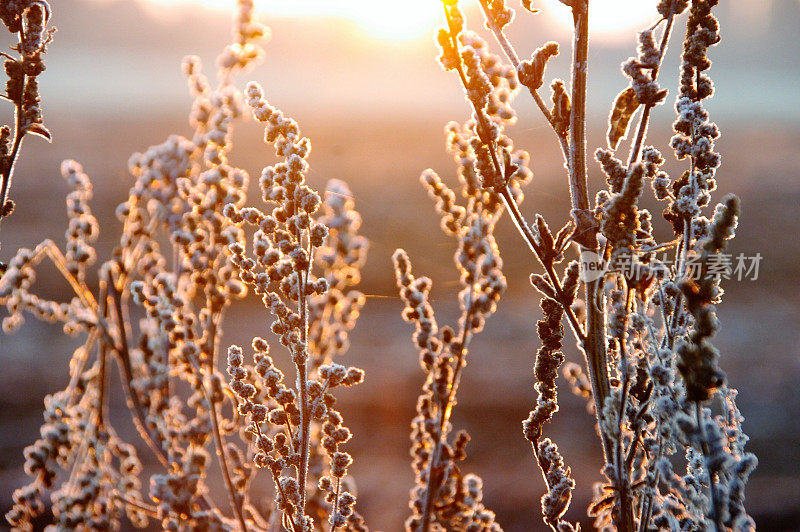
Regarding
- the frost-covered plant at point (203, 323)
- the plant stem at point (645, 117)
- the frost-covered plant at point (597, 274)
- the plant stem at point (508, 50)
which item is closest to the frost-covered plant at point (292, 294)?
the frost-covered plant at point (203, 323)

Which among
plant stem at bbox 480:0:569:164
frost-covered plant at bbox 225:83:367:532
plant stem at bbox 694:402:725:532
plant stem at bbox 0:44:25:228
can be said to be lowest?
plant stem at bbox 694:402:725:532

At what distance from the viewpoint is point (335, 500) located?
3.13 feet

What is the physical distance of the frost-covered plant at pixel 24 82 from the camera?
3.03 feet

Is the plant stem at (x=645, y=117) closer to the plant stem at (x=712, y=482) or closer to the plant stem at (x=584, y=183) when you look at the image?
the plant stem at (x=584, y=183)

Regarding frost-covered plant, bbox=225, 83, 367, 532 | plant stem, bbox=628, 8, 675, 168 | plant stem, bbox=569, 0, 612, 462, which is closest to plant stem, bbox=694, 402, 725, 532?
plant stem, bbox=569, 0, 612, 462

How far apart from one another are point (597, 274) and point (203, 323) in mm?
698

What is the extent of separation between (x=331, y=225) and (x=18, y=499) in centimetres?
74

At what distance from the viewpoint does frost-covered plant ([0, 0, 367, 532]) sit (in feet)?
3.07

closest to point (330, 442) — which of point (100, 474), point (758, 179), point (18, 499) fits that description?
point (100, 474)

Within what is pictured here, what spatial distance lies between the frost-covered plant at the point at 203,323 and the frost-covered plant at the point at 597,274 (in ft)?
0.47

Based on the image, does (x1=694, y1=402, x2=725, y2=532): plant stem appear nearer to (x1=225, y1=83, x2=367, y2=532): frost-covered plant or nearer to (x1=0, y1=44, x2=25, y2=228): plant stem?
(x1=225, y1=83, x2=367, y2=532): frost-covered plant

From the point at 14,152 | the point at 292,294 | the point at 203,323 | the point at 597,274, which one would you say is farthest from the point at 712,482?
the point at 14,152

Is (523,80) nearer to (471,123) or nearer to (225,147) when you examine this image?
(471,123)

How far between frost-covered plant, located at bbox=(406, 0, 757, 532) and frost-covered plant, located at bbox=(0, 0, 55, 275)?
1.86 ft
